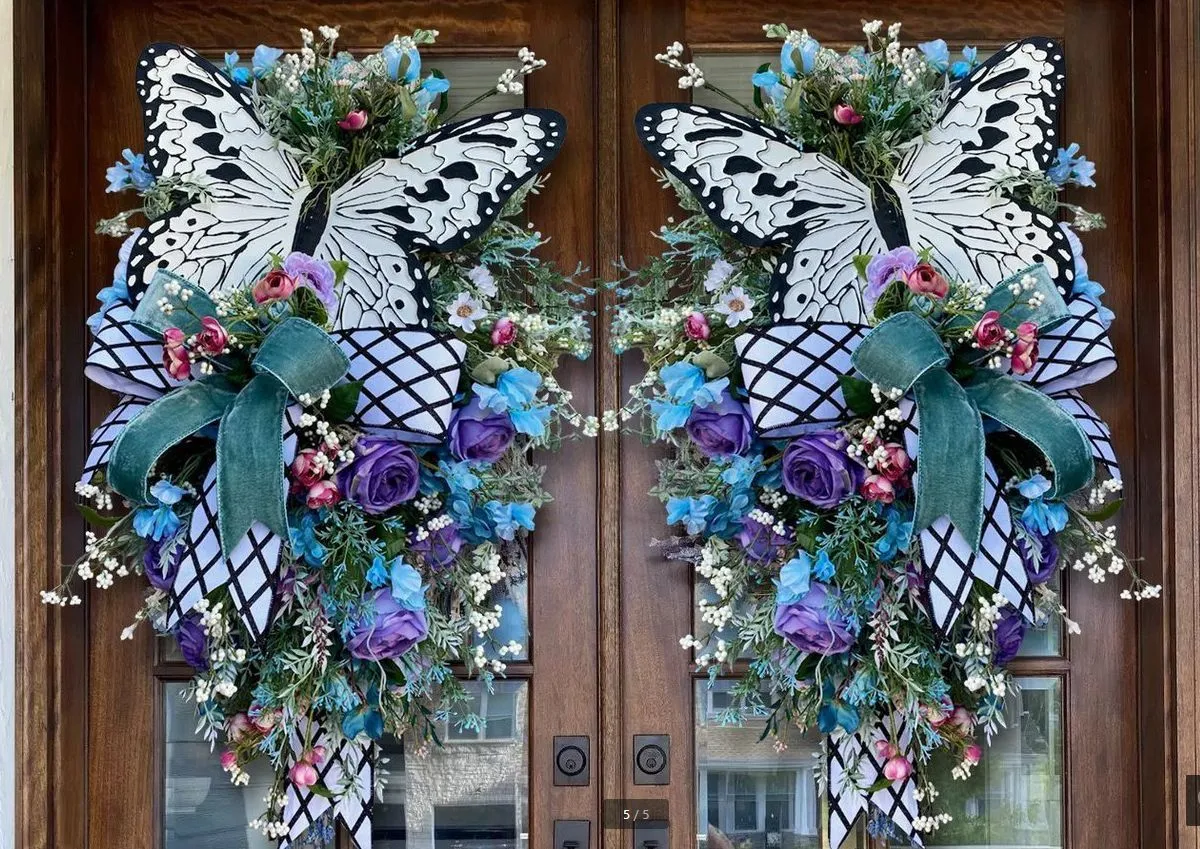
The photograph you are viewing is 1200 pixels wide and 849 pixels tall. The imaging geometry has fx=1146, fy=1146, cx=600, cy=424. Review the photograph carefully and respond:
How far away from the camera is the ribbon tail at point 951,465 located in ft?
5.43

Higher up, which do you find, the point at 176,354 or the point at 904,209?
the point at 904,209

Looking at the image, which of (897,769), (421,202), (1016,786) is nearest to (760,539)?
(897,769)

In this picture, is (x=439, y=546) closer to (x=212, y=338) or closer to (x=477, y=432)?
(x=477, y=432)

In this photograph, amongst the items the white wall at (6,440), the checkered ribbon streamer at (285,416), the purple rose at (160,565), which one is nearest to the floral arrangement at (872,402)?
the checkered ribbon streamer at (285,416)

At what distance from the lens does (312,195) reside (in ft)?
6.12

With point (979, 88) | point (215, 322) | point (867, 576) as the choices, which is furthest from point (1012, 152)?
point (215, 322)

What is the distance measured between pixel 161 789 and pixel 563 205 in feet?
3.99

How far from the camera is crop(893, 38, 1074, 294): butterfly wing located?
6.00ft

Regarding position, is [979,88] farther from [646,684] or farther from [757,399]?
[646,684]

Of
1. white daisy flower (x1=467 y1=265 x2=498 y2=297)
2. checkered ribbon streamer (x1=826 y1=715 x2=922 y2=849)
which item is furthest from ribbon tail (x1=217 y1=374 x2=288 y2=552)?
checkered ribbon streamer (x1=826 y1=715 x2=922 y2=849)

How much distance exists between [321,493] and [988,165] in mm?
1171

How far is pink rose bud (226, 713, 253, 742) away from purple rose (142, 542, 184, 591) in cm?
23

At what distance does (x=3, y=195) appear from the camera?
1865mm

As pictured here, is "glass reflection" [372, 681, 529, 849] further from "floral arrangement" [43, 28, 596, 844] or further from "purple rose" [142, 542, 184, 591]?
"purple rose" [142, 542, 184, 591]
